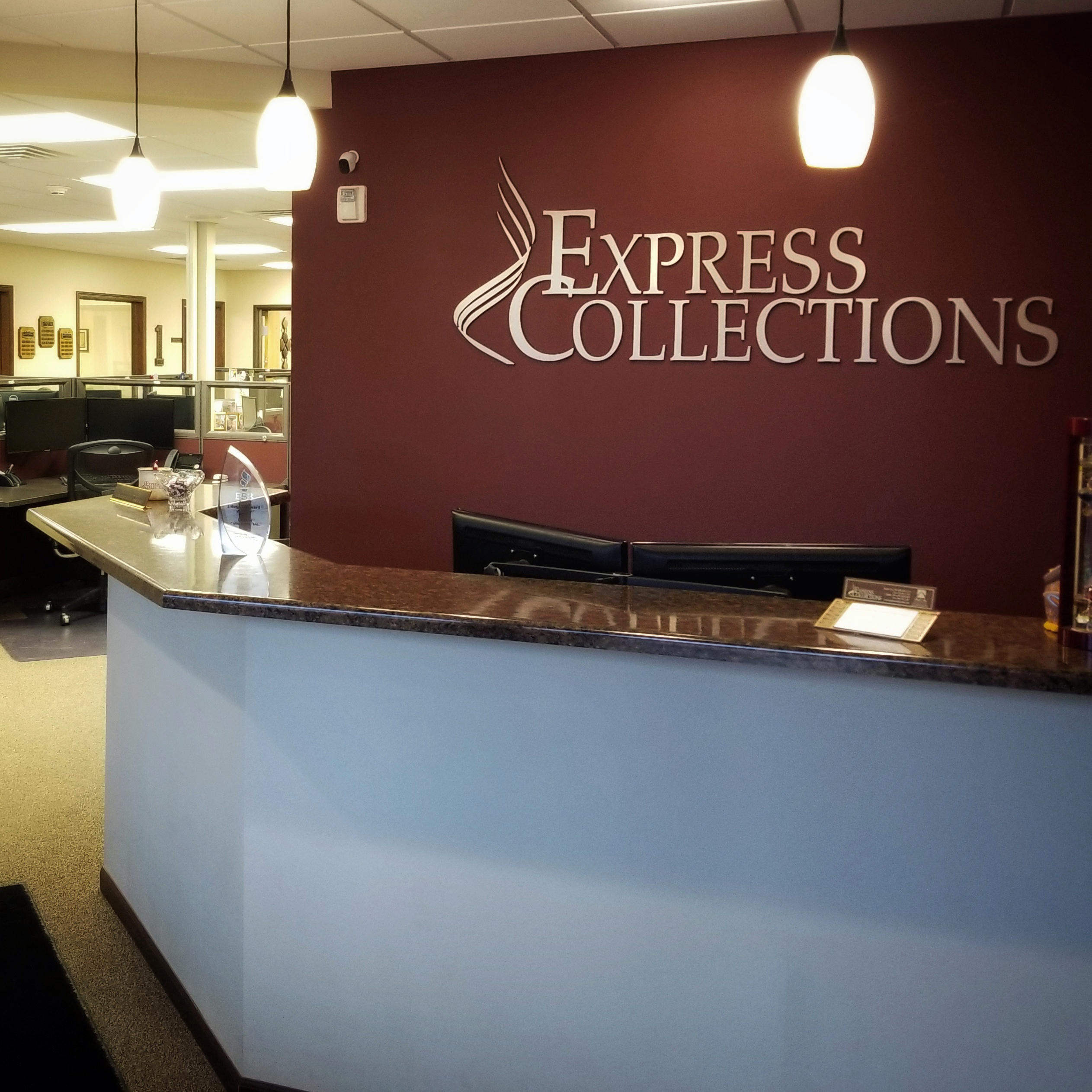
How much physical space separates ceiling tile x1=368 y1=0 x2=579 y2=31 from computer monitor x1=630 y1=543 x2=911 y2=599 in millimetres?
2235

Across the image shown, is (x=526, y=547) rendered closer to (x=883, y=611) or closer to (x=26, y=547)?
(x=883, y=611)

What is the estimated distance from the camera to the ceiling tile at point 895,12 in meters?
3.47

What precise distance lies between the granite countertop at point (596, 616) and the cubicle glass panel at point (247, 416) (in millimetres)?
4137

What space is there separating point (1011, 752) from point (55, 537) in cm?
249

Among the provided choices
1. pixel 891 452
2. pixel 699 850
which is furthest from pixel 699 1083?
pixel 891 452

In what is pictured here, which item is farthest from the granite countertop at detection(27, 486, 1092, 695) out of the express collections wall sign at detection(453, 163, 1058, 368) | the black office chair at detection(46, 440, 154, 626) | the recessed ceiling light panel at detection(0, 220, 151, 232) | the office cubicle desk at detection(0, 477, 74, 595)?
the recessed ceiling light panel at detection(0, 220, 151, 232)

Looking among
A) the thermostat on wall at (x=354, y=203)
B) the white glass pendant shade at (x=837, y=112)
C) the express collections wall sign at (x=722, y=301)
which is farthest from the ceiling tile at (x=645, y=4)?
the white glass pendant shade at (x=837, y=112)

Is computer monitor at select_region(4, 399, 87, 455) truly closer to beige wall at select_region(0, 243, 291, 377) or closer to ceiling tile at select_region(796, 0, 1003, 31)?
ceiling tile at select_region(796, 0, 1003, 31)

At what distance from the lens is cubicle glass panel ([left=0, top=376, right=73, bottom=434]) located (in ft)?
22.2

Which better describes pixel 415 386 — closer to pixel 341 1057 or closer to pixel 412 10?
pixel 412 10

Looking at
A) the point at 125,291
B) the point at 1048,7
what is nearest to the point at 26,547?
the point at 1048,7

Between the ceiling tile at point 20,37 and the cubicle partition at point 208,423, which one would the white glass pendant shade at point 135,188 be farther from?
the cubicle partition at point 208,423

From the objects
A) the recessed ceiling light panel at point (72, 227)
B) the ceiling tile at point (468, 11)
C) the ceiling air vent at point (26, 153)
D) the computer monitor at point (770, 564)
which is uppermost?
the recessed ceiling light panel at point (72, 227)

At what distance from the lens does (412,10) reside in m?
3.71
